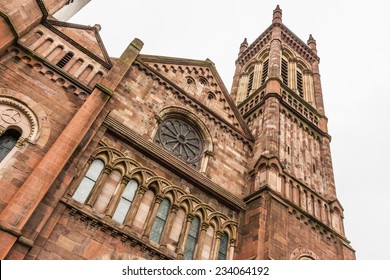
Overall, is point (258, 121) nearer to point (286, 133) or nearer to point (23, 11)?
point (286, 133)

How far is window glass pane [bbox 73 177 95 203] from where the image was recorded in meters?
10.9

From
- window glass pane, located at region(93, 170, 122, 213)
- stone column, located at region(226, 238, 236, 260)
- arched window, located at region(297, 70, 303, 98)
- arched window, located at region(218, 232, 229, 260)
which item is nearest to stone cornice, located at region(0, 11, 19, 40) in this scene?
window glass pane, located at region(93, 170, 122, 213)

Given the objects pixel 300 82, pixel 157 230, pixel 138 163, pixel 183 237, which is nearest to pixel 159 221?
pixel 157 230

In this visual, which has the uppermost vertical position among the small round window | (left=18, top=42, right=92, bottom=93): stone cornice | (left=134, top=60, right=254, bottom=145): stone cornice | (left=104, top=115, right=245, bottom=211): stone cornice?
(left=134, top=60, right=254, bottom=145): stone cornice

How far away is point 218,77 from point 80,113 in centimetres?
1017

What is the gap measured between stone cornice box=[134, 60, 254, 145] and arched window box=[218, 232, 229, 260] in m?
5.92

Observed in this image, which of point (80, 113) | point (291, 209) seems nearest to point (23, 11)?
point (80, 113)

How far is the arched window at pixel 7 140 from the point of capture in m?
Answer: 10.4

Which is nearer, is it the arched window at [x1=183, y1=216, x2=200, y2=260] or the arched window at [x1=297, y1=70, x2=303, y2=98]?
the arched window at [x1=183, y1=216, x2=200, y2=260]

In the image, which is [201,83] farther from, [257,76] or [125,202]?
[257,76]

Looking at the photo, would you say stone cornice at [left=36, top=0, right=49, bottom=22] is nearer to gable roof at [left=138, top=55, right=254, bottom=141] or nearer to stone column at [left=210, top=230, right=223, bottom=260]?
gable roof at [left=138, top=55, right=254, bottom=141]

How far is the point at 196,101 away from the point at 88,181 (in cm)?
750

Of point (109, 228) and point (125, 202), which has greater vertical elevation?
point (125, 202)

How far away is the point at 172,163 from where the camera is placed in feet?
44.3
